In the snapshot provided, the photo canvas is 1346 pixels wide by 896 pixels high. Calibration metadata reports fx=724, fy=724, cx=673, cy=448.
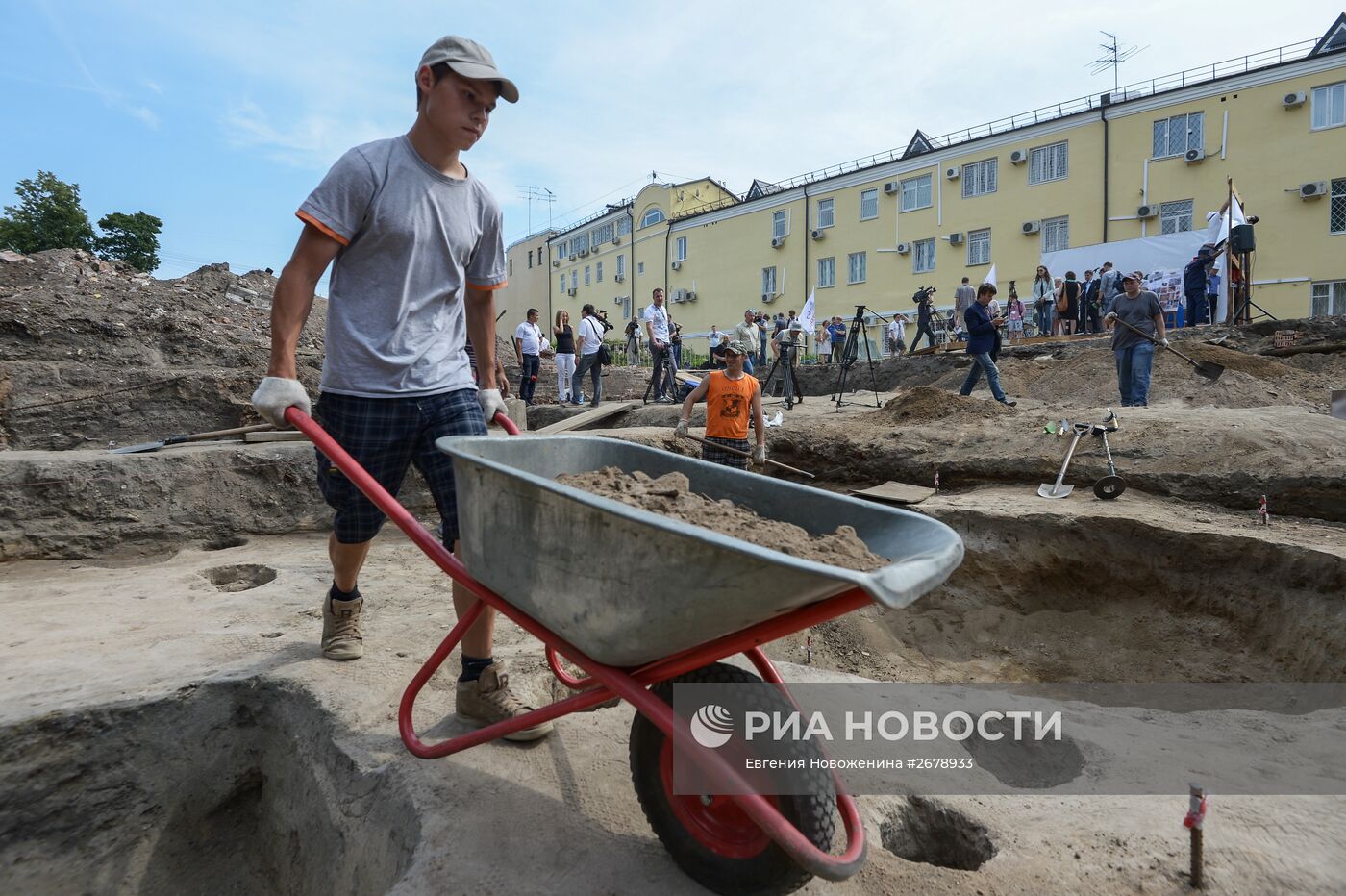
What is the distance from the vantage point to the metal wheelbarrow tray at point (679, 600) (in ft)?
4.09

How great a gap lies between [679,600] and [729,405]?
4.42 meters

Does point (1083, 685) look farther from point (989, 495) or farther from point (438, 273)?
point (438, 273)

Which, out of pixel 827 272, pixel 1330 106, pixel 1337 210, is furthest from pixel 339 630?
pixel 827 272

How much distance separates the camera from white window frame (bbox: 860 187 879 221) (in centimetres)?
2609

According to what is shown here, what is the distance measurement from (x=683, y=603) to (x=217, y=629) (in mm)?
2525

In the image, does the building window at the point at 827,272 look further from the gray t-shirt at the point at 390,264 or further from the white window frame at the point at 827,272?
the gray t-shirt at the point at 390,264

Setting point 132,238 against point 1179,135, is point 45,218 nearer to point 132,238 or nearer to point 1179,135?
point 132,238

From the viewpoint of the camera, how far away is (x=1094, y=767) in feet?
7.55

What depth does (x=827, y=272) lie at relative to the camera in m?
28.0

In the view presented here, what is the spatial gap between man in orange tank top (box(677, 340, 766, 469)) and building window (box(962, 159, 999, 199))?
21.1m

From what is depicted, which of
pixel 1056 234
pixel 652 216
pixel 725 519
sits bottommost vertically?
pixel 725 519

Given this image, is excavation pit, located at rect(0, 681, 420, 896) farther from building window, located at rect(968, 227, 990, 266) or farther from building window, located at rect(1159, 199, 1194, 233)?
building window, located at rect(968, 227, 990, 266)

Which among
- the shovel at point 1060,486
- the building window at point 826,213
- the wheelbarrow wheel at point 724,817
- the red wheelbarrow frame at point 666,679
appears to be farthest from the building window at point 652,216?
the wheelbarrow wheel at point 724,817

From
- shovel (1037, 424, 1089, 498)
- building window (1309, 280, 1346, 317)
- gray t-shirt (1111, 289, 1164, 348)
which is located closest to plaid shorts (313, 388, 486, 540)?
shovel (1037, 424, 1089, 498)
